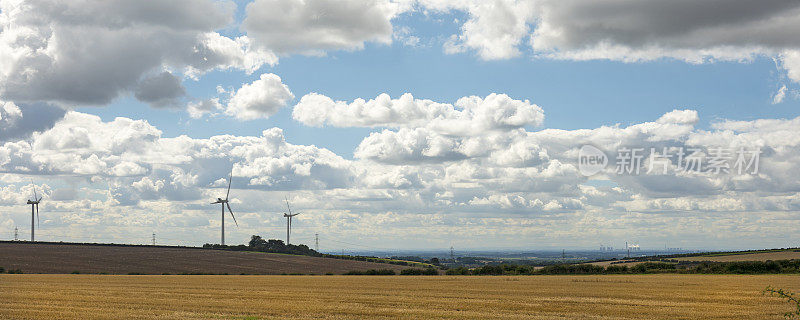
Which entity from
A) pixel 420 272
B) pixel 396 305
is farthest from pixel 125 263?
pixel 396 305

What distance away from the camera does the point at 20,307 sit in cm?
3406

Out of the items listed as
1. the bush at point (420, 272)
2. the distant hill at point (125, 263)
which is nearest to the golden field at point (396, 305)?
the bush at point (420, 272)

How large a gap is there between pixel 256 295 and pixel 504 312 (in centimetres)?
1903

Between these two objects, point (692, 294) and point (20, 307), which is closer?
point (20, 307)

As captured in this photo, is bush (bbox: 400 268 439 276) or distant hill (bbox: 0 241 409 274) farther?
distant hill (bbox: 0 241 409 274)

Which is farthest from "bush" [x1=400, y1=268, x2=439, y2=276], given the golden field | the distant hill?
the golden field

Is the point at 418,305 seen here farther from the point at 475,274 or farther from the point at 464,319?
the point at 475,274

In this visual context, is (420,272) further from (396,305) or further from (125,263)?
(396,305)

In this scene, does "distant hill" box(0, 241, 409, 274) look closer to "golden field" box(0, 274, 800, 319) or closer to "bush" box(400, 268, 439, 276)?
"bush" box(400, 268, 439, 276)

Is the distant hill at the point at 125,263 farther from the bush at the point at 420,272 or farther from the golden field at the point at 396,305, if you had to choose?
the golden field at the point at 396,305

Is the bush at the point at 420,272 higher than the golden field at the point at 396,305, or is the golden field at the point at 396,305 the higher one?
the golden field at the point at 396,305

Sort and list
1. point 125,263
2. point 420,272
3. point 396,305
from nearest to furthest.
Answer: point 396,305, point 420,272, point 125,263

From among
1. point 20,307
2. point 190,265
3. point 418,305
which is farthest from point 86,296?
point 190,265

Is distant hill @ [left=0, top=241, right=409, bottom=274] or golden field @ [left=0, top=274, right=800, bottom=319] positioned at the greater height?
golden field @ [left=0, top=274, right=800, bottom=319]
